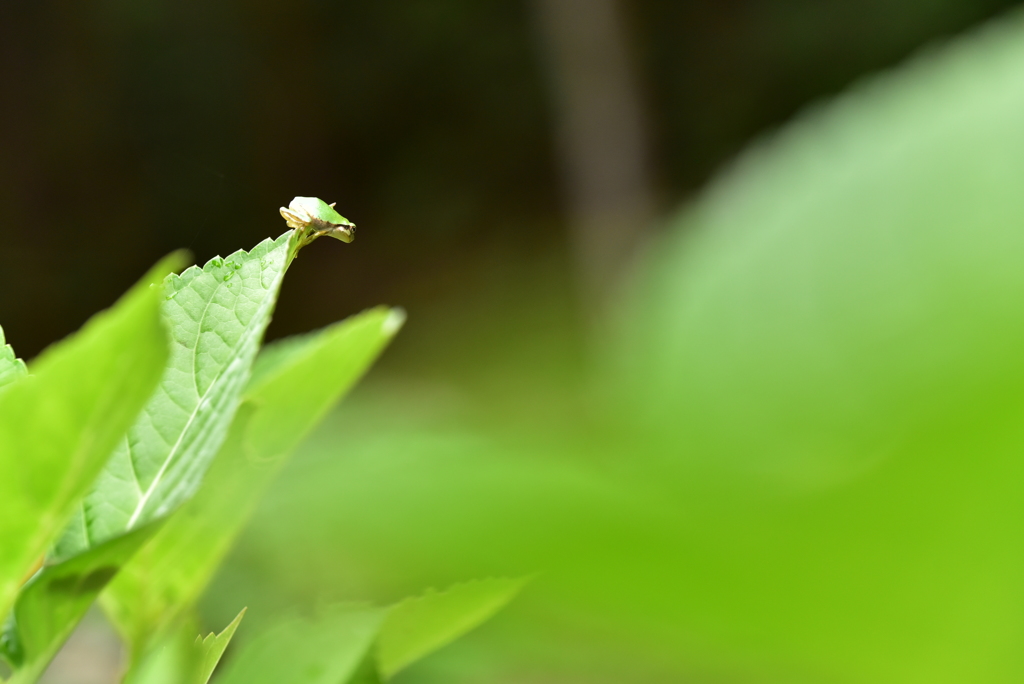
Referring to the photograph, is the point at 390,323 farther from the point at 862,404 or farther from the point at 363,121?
the point at 363,121

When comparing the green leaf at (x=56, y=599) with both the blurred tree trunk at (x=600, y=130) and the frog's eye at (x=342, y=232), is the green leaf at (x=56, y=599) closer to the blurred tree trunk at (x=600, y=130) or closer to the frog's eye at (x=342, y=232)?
the frog's eye at (x=342, y=232)

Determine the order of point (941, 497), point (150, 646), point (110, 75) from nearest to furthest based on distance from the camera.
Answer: point (941, 497)
point (150, 646)
point (110, 75)

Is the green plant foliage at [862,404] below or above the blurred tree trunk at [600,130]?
below

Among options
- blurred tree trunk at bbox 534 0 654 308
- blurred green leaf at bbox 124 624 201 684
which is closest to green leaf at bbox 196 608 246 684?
blurred green leaf at bbox 124 624 201 684

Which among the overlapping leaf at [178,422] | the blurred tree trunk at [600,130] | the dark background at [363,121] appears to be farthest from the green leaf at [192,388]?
the blurred tree trunk at [600,130]

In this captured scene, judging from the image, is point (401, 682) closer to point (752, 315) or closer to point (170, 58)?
point (752, 315)

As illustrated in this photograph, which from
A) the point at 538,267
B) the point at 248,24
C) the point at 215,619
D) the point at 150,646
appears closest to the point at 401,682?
the point at 150,646
